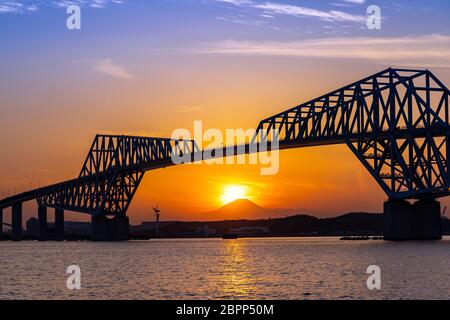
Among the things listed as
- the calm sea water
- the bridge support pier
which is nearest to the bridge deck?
the bridge support pier

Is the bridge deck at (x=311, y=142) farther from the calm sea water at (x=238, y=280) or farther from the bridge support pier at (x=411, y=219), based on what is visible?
the calm sea water at (x=238, y=280)

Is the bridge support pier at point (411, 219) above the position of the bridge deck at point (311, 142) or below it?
below

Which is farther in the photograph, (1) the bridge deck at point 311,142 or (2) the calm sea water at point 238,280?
(1) the bridge deck at point 311,142

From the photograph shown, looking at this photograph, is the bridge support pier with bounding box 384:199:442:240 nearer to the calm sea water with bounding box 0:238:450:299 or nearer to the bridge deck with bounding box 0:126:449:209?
the bridge deck with bounding box 0:126:449:209

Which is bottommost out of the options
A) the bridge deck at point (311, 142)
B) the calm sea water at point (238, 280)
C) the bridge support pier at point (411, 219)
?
the calm sea water at point (238, 280)

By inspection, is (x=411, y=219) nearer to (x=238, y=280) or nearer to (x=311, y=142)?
(x=311, y=142)

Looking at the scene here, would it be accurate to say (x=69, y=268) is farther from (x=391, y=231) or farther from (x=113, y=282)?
(x=391, y=231)

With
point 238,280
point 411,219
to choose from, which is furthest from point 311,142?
point 238,280

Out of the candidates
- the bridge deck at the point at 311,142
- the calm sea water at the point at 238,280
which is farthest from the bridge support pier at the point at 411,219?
the calm sea water at the point at 238,280

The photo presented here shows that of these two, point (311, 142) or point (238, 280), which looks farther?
point (311, 142)
